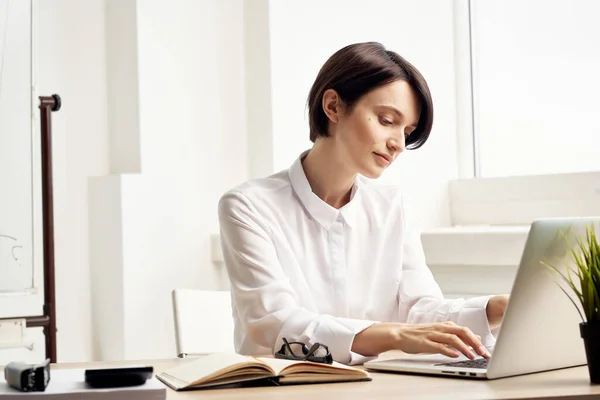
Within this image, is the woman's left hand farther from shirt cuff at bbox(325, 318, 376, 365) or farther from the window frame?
the window frame

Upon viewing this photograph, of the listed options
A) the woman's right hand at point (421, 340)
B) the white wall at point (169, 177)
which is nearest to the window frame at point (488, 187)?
the white wall at point (169, 177)

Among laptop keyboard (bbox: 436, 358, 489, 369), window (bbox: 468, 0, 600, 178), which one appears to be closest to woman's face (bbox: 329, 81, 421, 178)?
laptop keyboard (bbox: 436, 358, 489, 369)

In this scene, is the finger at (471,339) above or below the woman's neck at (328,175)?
below

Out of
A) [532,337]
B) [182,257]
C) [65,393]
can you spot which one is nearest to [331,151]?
[532,337]

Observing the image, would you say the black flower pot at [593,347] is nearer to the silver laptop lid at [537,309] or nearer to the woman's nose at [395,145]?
the silver laptop lid at [537,309]

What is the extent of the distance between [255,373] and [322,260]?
0.71 meters

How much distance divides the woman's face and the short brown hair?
0.06 feet

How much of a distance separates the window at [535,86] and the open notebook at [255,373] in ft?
6.78

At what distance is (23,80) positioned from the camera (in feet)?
9.44

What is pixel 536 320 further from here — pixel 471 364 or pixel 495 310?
pixel 495 310

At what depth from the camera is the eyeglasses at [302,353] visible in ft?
4.98

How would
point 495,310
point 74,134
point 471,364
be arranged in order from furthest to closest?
point 74,134, point 495,310, point 471,364

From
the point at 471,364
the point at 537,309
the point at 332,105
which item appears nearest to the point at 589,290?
the point at 537,309

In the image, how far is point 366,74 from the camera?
2082 millimetres
